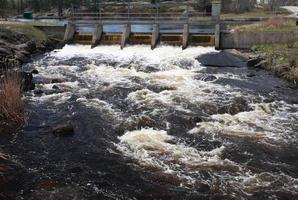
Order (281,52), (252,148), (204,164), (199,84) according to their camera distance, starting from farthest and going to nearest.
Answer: (281,52)
(199,84)
(252,148)
(204,164)

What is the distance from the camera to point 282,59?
27.1 m

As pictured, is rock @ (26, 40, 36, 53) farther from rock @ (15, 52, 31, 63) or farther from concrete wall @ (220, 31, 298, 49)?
concrete wall @ (220, 31, 298, 49)

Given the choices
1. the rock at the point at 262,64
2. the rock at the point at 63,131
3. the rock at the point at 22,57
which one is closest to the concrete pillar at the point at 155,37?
the rock at the point at 262,64

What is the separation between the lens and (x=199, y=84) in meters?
24.0

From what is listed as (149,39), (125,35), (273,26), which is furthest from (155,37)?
(273,26)

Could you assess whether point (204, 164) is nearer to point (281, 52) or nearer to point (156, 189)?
point (156, 189)

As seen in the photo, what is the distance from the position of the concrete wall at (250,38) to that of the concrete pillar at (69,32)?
1561cm

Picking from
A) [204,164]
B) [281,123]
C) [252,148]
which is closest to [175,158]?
[204,164]

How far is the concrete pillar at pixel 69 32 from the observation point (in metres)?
39.5

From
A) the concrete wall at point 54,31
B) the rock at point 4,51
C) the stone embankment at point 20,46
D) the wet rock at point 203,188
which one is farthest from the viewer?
the concrete wall at point 54,31

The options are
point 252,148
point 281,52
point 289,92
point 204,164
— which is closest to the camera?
point 204,164

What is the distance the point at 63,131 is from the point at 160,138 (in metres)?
4.09

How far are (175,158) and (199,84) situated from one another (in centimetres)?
1123

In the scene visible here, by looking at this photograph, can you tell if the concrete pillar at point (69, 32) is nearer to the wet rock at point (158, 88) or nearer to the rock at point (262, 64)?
the wet rock at point (158, 88)
